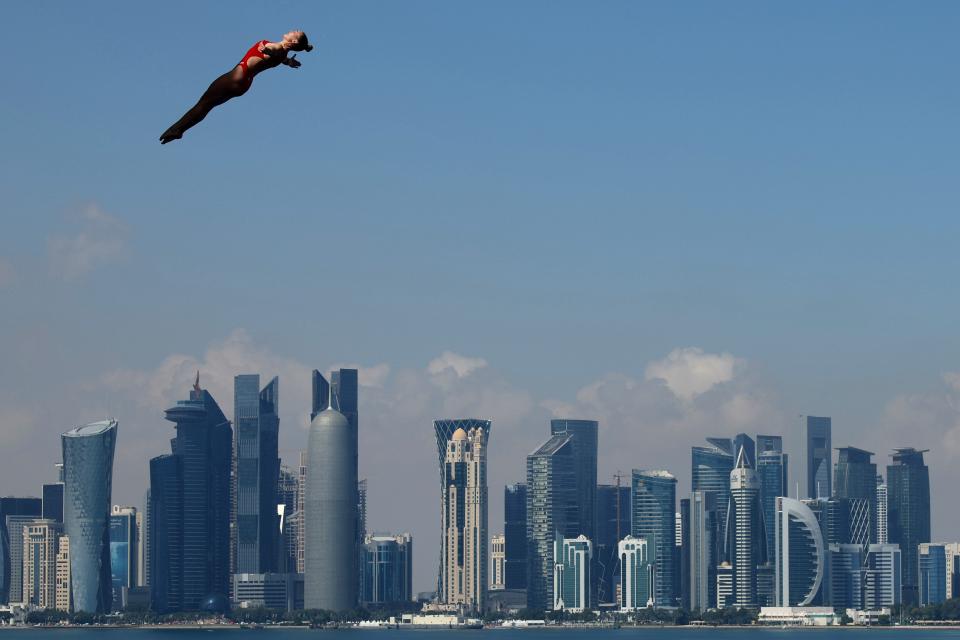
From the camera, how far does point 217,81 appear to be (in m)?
18.4

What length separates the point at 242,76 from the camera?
1852cm

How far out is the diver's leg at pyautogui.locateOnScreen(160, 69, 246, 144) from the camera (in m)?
18.4

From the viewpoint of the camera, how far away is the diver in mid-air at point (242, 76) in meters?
18.4

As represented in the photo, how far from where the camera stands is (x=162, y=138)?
18.6 m

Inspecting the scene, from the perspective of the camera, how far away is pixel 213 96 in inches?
727

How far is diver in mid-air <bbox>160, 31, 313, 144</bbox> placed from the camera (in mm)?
18422

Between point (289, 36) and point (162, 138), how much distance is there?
1.64m

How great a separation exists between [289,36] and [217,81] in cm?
87

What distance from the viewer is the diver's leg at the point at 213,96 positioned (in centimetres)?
1841

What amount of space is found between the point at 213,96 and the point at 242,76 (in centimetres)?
35

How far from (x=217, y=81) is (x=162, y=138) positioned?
2.67 feet
